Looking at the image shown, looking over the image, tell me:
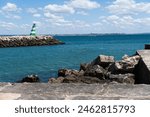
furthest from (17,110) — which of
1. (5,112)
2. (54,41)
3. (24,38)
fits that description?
(54,41)

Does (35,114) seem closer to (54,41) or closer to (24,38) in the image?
(24,38)

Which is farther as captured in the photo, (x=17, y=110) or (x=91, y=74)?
(x=91, y=74)

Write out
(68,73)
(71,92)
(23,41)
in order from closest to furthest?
1. (71,92)
2. (68,73)
3. (23,41)

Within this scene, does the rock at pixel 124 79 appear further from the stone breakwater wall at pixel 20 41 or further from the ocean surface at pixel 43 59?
the stone breakwater wall at pixel 20 41

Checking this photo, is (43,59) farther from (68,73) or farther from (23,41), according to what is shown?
(23,41)

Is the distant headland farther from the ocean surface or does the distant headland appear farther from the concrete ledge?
the concrete ledge

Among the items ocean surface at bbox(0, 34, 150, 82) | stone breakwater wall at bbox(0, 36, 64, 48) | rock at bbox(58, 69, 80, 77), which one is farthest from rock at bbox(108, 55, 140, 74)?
stone breakwater wall at bbox(0, 36, 64, 48)

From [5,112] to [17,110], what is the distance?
11 cm

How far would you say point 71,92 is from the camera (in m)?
4.08

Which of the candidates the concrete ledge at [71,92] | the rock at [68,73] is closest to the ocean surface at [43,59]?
the rock at [68,73]

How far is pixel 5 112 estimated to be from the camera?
2951mm

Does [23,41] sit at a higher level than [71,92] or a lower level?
lower

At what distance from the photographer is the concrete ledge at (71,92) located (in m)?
3.83

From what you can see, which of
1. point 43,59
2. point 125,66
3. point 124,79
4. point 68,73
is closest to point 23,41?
point 43,59
